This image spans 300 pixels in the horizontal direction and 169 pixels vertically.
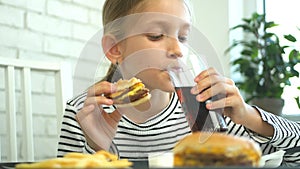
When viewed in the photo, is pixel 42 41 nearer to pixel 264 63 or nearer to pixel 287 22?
pixel 264 63

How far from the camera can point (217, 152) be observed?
0.39m

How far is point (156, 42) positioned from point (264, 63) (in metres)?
1.74

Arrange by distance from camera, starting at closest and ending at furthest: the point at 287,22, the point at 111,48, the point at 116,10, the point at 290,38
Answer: the point at 111,48
the point at 116,10
the point at 290,38
the point at 287,22

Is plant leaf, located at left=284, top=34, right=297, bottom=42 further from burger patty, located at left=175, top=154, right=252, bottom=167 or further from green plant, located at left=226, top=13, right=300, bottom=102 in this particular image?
burger patty, located at left=175, top=154, right=252, bottom=167

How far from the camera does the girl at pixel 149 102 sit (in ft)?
2.94

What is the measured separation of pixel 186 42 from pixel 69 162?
523 mm

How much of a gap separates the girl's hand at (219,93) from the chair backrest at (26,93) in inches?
26.0

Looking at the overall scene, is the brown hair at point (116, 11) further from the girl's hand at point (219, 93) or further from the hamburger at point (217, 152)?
the hamburger at point (217, 152)

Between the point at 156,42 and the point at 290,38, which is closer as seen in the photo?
the point at 156,42

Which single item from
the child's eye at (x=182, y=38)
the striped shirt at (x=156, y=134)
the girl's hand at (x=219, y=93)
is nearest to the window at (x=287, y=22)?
the striped shirt at (x=156, y=134)

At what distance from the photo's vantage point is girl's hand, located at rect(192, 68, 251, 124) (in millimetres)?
808

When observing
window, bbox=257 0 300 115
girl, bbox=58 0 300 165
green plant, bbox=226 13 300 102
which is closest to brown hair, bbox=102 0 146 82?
girl, bbox=58 0 300 165

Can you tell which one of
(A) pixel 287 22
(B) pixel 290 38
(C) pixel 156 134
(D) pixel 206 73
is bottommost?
(C) pixel 156 134

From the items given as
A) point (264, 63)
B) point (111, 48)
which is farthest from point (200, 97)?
point (264, 63)
